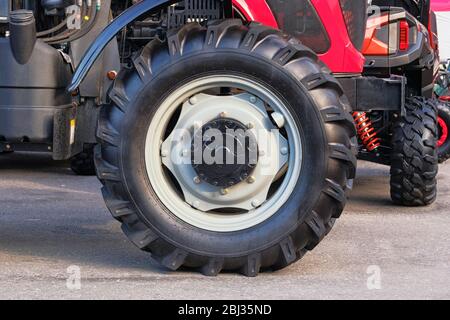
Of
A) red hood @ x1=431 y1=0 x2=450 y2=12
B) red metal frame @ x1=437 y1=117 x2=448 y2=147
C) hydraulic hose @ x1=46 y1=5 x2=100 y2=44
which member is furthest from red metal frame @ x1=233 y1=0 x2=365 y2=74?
red hood @ x1=431 y1=0 x2=450 y2=12

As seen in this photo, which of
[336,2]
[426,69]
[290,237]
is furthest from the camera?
[426,69]

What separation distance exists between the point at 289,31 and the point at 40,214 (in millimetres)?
2930

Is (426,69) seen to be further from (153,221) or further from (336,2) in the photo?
(153,221)

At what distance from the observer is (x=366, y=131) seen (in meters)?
8.89

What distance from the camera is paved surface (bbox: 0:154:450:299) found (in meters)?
5.21

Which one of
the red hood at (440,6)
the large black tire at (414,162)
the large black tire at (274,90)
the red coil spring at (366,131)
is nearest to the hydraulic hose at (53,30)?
the large black tire at (274,90)

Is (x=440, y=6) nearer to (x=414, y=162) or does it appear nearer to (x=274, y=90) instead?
(x=414, y=162)

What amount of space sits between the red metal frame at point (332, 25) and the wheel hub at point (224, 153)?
28.0 inches

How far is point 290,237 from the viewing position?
213 inches

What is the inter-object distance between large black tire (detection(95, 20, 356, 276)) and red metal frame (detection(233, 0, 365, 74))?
35cm

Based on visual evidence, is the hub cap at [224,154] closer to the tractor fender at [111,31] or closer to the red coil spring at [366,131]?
the tractor fender at [111,31]

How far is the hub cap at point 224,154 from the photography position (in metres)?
5.44

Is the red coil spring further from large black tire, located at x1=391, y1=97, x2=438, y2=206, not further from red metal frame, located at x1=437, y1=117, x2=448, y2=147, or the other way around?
red metal frame, located at x1=437, y1=117, x2=448, y2=147
